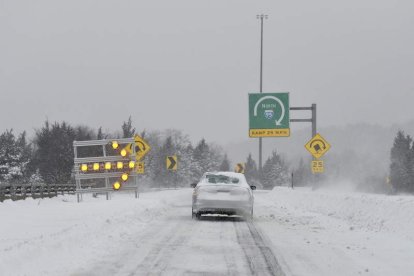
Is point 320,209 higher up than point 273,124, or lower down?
lower down

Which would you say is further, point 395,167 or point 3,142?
point 395,167

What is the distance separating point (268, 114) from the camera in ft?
125

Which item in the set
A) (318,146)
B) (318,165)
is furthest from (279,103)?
(318,165)

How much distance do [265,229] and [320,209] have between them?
776 cm

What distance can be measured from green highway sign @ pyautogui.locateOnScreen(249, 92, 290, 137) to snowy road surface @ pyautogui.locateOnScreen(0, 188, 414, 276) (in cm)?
2101

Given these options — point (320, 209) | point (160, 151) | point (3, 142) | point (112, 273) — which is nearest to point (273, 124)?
point (320, 209)

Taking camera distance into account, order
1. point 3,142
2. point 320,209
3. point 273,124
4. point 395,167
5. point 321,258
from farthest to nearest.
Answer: point 395,167, point 3,142, point 273,124, point 320,209, point 321,258

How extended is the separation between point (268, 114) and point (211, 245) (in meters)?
27.8

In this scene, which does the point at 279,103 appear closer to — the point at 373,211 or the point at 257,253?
the point at 373,211

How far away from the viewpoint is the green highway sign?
37.9 metres

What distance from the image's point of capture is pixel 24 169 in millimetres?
86375

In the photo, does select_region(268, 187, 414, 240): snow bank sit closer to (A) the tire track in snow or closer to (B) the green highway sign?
(A) the tire track in snow

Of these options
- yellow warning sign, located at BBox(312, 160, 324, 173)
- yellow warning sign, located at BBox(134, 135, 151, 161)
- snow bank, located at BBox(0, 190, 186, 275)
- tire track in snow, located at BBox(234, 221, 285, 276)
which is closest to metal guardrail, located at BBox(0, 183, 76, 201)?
yellow warning sign, located at BBox(134, 135, 151, 161)

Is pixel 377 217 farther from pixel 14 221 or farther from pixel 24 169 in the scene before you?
pixel 24 169
